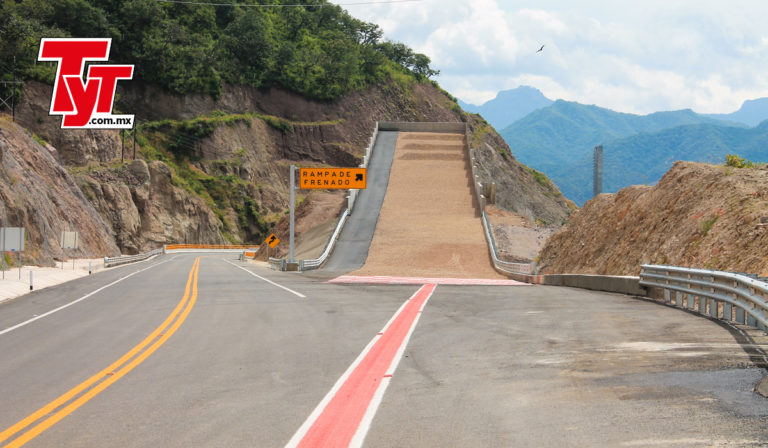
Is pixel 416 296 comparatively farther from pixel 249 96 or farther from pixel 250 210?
pixel 249 96

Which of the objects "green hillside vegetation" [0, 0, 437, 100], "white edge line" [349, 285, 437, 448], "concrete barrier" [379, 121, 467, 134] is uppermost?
"green hillside vegetation" [0, 0, 437, 100]

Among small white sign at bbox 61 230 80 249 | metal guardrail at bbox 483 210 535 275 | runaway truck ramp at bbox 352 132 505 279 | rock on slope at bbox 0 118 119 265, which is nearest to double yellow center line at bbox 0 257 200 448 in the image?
metal guardrail at bbox 483 210 535 275

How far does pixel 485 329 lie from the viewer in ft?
44.4

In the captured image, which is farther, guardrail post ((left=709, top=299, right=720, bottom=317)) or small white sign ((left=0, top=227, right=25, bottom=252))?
small white sign ((left=0, top=227, right=25, bottom=252))

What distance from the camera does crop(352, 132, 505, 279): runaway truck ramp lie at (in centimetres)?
4778

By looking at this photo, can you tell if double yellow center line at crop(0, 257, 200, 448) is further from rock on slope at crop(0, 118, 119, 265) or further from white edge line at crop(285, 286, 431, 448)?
rock on slope at crop(0, 118, 119, 265)

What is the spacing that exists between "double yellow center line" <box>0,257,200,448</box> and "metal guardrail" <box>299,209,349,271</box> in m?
30.3

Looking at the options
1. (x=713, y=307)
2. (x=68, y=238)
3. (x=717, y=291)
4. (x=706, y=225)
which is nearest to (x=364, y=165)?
(x=68, y=238)

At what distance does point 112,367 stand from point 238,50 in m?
117

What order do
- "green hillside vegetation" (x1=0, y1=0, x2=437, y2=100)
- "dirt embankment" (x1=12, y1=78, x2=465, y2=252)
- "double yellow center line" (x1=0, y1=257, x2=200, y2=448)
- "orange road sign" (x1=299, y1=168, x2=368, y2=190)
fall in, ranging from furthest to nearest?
"green hillside vegetation" (x1=0, y1=0, x2=437, y2=100) < "dirt embankment" (x1=12, y1=78, x2=465, y2=252) < "orange road sign" (x1=299, y1=168, x2=368, y2=190) < "double yellow center line" (x1=0, y1=257, x2=200, y2=448)

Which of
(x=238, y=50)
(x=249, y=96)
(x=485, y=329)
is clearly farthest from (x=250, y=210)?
(x=485, y=329)

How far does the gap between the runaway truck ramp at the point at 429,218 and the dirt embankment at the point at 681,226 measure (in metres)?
6.72

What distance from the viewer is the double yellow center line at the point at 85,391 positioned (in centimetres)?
671

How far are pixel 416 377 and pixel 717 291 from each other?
914 centimetres
